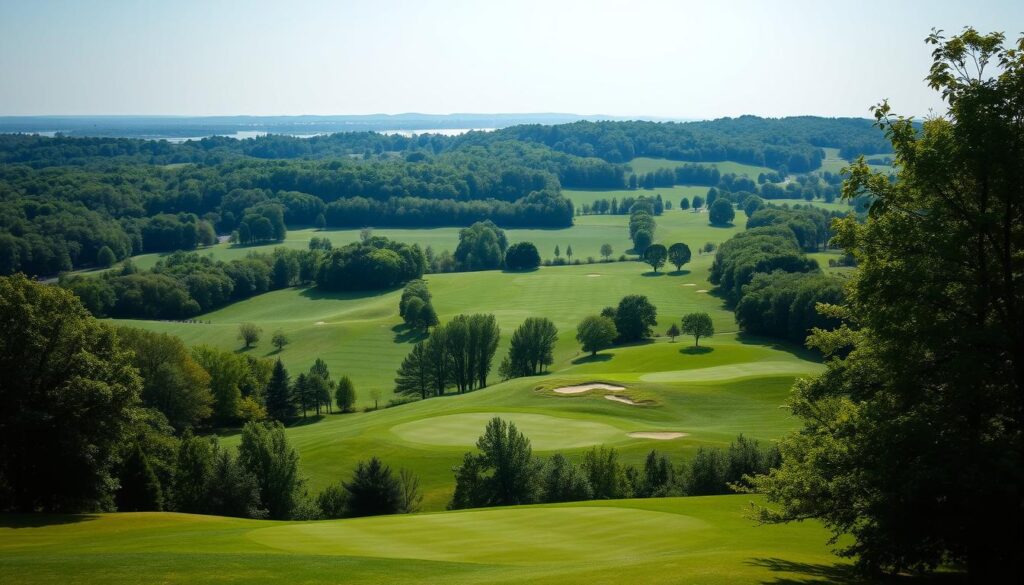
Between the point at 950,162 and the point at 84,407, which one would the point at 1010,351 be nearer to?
the point at 950,162

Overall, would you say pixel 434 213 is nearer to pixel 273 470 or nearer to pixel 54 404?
pixel 273 470

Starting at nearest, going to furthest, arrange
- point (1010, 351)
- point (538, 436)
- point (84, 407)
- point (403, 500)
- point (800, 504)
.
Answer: point (1010, 351), point (800, 504), point (84, 407), point (403, 500), point (538, 436)

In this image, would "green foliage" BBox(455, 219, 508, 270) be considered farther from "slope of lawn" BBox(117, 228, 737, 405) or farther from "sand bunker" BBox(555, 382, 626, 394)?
"sand bunker" BBox(555, 382, 626, 394)

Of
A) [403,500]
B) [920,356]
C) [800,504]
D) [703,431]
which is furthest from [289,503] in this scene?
[920,356]

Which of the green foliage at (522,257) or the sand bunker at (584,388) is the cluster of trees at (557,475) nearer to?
the sand bunker at (584,388)

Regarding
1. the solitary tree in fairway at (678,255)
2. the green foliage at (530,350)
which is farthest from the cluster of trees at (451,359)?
the solitary tree in fairway at (678,255)

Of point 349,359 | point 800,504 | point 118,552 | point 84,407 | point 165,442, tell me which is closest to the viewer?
point 800,504

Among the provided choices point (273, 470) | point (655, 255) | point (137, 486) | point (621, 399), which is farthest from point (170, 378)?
point (655, 255)

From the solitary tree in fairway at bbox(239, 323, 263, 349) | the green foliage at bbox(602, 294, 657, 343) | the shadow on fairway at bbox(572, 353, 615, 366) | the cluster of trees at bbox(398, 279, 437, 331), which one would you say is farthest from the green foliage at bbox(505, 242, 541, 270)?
the solitary tree in fairway at bbox(239, 323, 263, 349)
